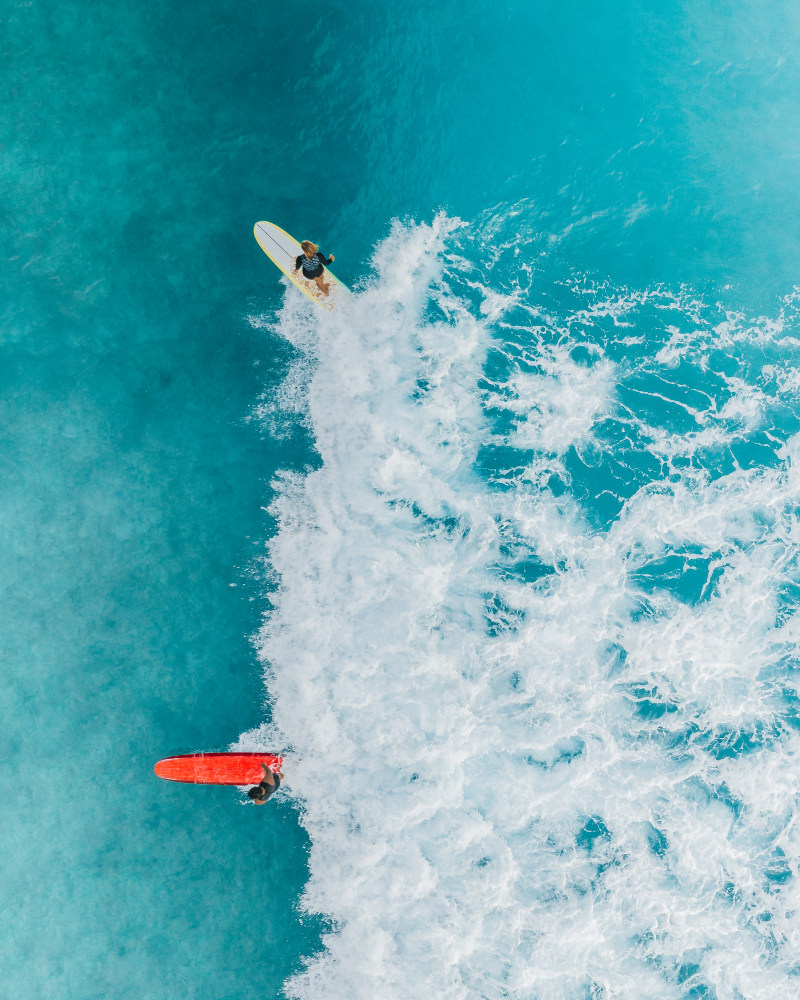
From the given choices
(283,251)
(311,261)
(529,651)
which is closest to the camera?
(311,261)

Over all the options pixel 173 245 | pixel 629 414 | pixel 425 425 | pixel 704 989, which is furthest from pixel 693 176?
pixel 704 989

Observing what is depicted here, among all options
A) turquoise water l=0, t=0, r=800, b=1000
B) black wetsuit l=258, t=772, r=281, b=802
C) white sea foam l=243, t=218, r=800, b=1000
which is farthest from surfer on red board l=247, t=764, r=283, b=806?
turquoise water l=0, t=0, r=800, b=1000

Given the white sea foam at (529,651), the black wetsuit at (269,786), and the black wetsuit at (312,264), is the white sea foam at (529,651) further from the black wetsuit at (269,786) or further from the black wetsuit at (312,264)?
the black wetsuit at (312,264)

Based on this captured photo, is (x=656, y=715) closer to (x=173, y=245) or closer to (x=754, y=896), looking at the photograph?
(x=754, y=896)

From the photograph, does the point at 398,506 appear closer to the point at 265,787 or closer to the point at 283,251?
the point at 283,251

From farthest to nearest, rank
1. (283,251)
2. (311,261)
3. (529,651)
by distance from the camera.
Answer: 1. (529,651)
2. (283,251)
3. (311,261)

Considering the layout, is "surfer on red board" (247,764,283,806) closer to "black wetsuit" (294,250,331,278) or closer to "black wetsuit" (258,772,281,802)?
"black wetsuit" (258,772,281,802)

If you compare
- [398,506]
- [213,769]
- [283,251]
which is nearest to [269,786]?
[213,769]
